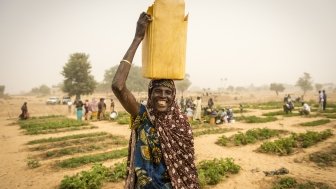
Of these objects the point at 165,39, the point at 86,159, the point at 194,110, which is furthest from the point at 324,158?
the point at 194,110

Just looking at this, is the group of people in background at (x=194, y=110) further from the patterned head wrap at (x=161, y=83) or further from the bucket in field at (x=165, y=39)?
the bucket in field at (x=165, y=39)

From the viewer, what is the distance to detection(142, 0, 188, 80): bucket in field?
2356 mm

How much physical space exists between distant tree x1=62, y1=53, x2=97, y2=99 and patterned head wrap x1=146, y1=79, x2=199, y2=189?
44379 mm

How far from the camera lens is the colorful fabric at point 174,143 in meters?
2.38

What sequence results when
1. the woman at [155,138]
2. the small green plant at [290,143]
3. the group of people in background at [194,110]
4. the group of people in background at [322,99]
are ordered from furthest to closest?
the group of people in background at [322,99] < the group of people in background at [194,110] < the small green plant at [290,143] < the woman at [155,138]

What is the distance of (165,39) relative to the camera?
2.38m

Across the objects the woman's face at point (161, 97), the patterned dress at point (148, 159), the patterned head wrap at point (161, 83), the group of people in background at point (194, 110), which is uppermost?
the patterned head wrap at point (161, 83)

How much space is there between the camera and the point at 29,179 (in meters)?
7.68

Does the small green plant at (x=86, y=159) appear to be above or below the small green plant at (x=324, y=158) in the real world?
below

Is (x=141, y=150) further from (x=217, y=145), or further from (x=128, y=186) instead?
(x=217, y=145)

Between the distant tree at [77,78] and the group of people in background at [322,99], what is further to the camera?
the distant tree at [77,78]

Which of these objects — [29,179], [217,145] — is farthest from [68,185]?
[217,145]

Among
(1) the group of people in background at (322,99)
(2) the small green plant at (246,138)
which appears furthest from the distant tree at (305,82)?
(2) the small green plant at (246,138)

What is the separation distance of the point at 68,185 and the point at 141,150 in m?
5.07
